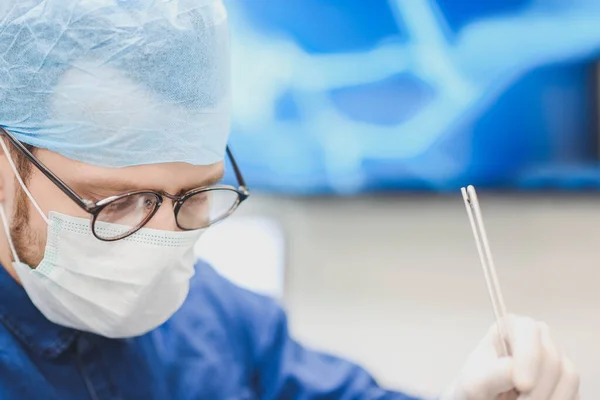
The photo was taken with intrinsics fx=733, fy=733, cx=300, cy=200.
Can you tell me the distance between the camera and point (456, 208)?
5.66ft

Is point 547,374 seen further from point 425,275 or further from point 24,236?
point 425,275

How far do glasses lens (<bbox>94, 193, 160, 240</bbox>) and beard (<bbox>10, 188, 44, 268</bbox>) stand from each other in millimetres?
95

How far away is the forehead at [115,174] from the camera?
3.15 ft

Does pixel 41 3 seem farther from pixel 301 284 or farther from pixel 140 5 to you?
pixel 301 284

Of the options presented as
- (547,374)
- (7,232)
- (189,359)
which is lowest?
(189,359)

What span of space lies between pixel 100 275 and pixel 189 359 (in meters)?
0.29

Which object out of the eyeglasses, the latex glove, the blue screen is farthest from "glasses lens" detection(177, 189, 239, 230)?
the blue screen

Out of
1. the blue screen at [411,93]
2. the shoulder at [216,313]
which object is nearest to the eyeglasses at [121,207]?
the shoulder at [216,313]

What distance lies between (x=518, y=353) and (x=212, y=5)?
0.62m

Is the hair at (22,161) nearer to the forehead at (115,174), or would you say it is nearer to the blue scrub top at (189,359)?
the forehead at (115,174)

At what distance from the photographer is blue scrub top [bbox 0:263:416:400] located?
1048 mm

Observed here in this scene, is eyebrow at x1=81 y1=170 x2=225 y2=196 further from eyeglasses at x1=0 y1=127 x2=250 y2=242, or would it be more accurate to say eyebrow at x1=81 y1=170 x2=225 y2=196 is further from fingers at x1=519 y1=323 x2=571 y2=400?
fingers at x1=519 y1=323 x2=571 y2=400

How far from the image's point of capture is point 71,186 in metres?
0.97

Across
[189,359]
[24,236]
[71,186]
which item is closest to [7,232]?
[24,236]
